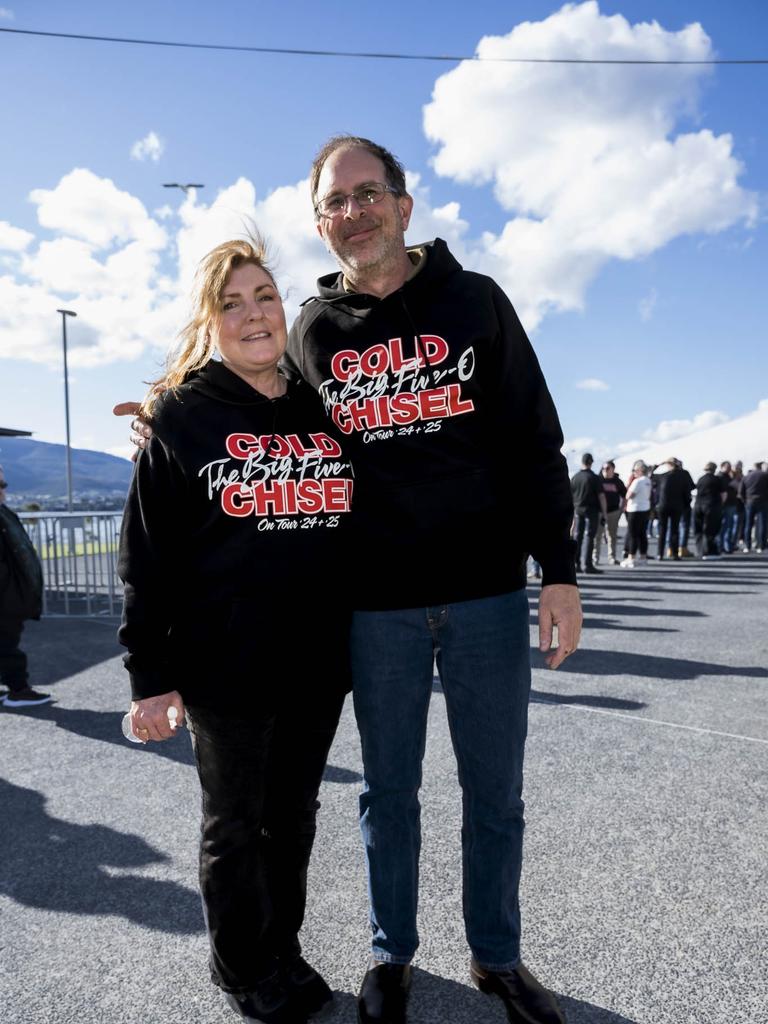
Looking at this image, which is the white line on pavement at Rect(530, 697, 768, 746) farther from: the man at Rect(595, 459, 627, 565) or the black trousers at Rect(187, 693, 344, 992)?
Answer: the man at Rect(595, 459, 627, 565)

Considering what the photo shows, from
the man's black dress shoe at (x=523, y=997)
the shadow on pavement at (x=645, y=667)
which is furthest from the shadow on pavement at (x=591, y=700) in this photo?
the man's black dress shoe at (x=523, y=997)

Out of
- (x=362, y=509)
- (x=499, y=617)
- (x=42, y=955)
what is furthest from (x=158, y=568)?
(x=42, y=955)

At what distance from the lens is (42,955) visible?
234cm

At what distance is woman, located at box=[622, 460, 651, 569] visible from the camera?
13695mm

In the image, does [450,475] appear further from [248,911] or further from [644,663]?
[644,663]

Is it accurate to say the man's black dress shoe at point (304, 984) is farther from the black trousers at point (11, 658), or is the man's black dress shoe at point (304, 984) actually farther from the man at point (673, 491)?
the man at point (673, 491)

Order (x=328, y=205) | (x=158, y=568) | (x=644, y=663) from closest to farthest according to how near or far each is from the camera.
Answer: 1. (x=158, y=568)
2. (x=328, y=205)
3. (x=644, y=663)

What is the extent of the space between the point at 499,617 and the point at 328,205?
121 centimetres

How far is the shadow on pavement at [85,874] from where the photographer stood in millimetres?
2594

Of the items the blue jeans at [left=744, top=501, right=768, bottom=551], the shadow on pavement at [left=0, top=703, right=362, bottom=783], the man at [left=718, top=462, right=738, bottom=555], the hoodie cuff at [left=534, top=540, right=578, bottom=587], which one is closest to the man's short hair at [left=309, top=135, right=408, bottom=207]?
the hoodie cuff at [left=534, top=540, right=578, bottom=587]

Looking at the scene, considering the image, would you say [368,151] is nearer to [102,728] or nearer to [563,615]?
[563,615]

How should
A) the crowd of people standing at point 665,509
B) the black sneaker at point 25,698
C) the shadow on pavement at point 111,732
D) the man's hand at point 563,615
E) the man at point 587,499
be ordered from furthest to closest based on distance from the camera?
the crowd of people standing at point 665,509 < the man at point 587,499 < the black sneaker at point 25,698 < the shadow on pavement at point 111,732 < the man's hand at point 563,615

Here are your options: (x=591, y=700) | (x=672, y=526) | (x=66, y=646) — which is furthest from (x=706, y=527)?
(x=66, y=646)

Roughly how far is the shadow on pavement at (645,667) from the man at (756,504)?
11699mm
